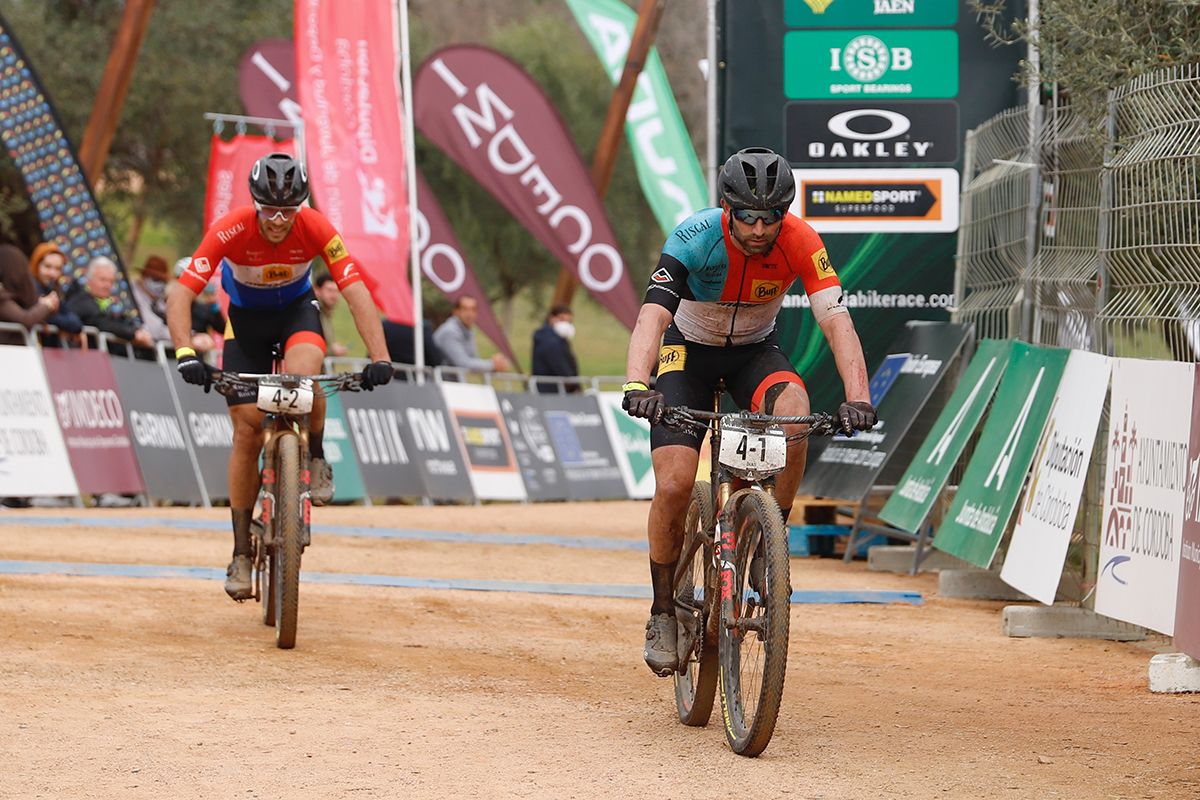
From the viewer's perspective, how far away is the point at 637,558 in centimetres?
1523

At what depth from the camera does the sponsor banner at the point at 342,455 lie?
2005 cm

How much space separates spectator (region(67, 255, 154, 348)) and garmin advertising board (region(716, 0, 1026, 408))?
20.0ft

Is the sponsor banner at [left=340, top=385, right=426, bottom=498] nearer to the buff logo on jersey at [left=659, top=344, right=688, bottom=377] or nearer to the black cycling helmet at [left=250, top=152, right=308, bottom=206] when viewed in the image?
the black cycling helmet at [left=250, top=152, right=308, bottom=206]

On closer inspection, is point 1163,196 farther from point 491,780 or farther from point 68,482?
point 68,482

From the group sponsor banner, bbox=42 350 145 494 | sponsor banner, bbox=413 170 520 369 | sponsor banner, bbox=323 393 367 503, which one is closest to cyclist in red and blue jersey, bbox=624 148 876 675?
sponsor banner, bbox=42 350 145 494

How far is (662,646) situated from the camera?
7.30 meters

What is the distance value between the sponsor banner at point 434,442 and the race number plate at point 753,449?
48.2 ft

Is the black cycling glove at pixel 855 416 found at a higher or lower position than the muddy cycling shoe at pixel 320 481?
higher

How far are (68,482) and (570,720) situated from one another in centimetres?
1073

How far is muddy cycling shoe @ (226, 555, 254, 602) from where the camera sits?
32.0 ft

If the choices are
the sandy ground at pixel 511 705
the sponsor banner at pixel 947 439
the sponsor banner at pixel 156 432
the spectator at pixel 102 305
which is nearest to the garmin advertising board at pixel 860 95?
the sponsor banner at pixel 947 439

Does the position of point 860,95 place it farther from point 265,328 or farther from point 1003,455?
point 265,328

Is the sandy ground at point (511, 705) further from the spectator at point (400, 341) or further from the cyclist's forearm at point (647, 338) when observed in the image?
the spectator at point (400, 341)

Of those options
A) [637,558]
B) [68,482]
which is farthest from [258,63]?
[637,558]
